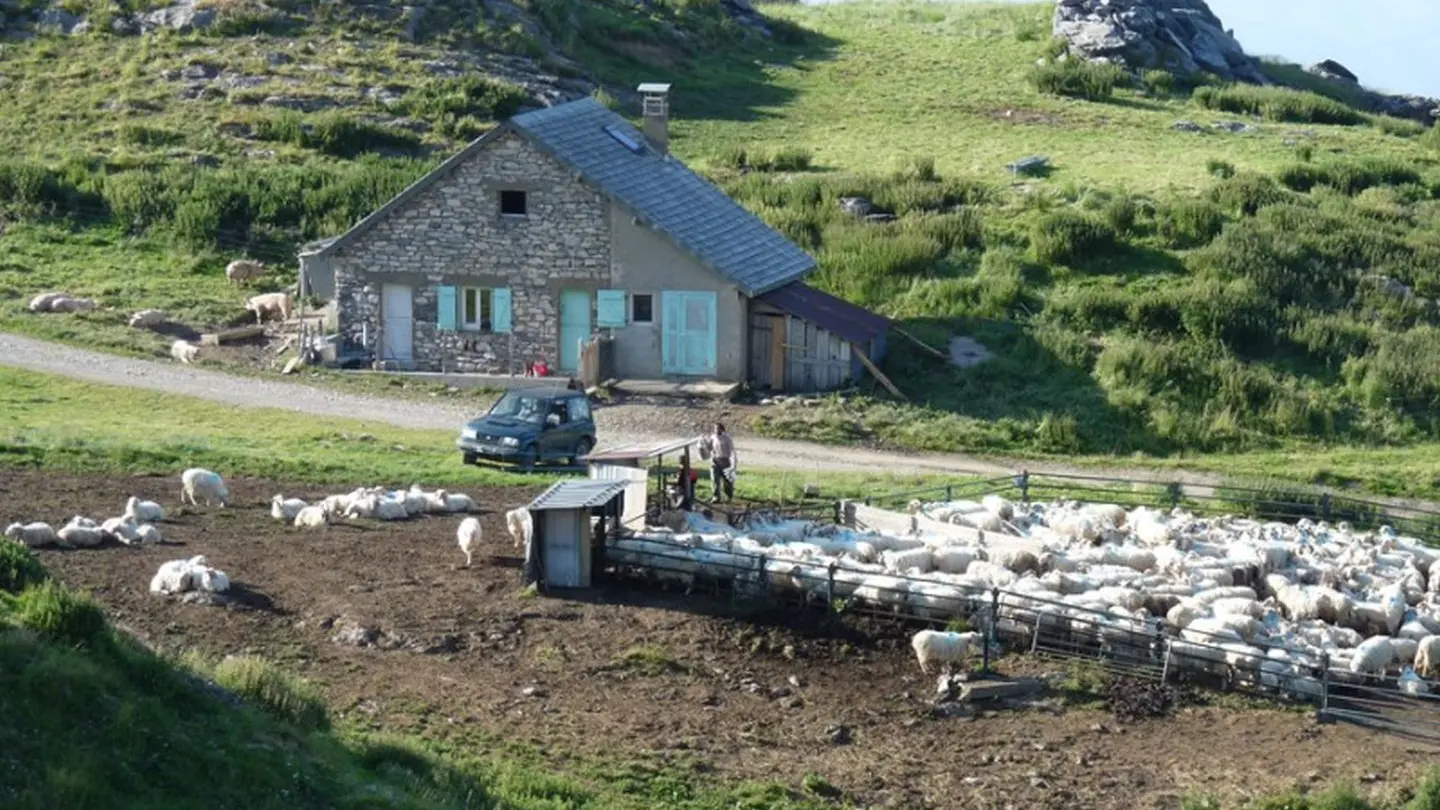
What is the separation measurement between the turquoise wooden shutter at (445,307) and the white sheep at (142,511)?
1777 centimetres

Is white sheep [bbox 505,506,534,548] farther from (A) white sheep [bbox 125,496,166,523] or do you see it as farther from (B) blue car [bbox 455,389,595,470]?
(B) blue car [bbox 455,389,595,470]

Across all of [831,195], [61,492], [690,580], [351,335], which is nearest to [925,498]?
[690,580]

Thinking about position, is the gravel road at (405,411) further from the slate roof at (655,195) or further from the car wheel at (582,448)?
the slate roof at (655,195)

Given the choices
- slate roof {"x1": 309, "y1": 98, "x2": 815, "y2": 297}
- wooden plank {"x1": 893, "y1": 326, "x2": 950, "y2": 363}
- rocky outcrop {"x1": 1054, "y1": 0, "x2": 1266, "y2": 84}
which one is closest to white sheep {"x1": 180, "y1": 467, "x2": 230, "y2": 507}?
slate roof {"x1": 309, "y1": 98, "x2": 815, "y2": 297}

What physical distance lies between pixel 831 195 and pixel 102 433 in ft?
80.7

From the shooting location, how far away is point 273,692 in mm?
23328

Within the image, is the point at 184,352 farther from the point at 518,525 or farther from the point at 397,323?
the point at 518,525

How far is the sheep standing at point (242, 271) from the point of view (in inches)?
A: 2260

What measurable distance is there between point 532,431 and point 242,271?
1868 centimetres

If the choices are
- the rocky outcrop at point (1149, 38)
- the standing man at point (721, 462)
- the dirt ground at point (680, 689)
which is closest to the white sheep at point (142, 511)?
the dirt ground at point (680, 689)

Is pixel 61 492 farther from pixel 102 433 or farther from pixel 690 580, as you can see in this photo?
pixel 690 580

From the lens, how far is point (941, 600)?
98.9ft

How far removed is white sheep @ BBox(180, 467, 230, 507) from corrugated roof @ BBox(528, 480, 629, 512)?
5.36 m

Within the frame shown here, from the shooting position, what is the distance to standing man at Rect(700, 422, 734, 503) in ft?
121
